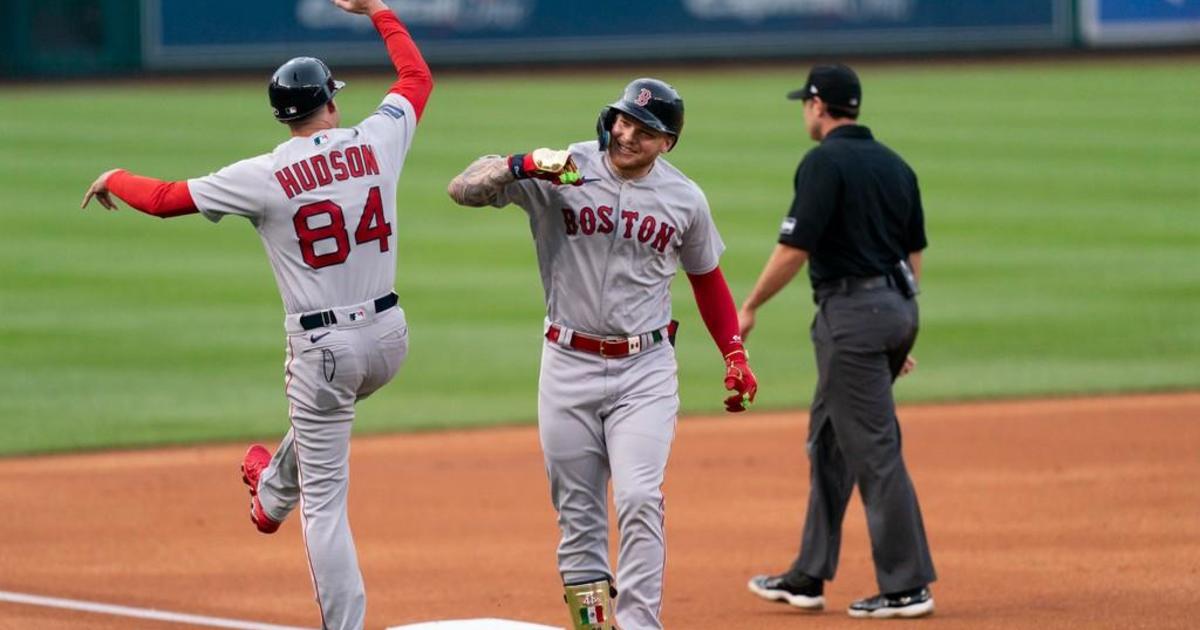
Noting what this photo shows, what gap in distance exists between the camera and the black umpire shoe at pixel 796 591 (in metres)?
7.19

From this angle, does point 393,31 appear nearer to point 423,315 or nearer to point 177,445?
point 177,445

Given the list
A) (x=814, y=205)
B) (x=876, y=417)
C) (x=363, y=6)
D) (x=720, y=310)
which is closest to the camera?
(x=720, y=310)

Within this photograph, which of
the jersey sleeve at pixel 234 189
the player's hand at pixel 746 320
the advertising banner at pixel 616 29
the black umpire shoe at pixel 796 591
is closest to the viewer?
the jersey sleeve at pixel 234 189

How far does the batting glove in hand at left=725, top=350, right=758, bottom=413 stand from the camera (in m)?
6.09

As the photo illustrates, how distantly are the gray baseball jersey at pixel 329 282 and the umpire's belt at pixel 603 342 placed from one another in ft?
1.62

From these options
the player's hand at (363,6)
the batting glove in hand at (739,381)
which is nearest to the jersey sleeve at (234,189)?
the player's hand at (363,6)

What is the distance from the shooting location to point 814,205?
6.91 meters

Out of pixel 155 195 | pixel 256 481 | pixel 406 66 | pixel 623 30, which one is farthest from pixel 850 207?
pixel 623 30

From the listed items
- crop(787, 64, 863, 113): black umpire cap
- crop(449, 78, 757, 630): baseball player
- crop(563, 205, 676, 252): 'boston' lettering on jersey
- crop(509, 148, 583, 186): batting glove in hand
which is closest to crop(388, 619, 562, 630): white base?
crop(449, 78, 757, 630): baseball player

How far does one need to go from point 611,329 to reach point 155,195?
1.40m

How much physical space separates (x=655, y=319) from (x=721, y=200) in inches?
513

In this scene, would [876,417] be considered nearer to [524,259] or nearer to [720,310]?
[720,310]

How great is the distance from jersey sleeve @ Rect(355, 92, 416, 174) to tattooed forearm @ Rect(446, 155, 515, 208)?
0.27m

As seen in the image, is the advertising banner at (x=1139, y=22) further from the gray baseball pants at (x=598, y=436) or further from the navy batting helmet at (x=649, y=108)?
the gray baseball pants at (x=598, y=436)
